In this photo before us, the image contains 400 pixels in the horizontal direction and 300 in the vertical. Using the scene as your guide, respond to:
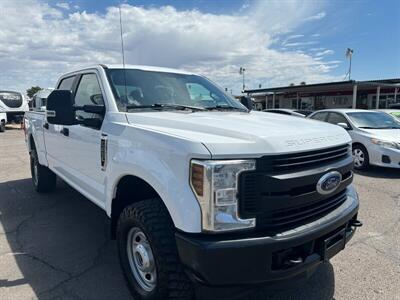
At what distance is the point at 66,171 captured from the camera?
4723mm

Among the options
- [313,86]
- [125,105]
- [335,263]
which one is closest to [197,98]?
[125,105]

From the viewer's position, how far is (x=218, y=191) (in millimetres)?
2176

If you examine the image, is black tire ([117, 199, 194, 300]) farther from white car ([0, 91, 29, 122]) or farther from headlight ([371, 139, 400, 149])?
white car ([0, 91, 29, 122])

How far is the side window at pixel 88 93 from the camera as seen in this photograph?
373cm

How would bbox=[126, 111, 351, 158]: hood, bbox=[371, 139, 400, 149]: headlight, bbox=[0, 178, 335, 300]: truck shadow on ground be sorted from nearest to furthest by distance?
bbox=[126, 111, 351, 158]: hood, bbox=[0, 178, 335, 300]: truck shadow on ground, bbox=[371, 139, 400, 149]: headlight

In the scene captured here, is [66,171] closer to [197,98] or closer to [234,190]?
[197,98]

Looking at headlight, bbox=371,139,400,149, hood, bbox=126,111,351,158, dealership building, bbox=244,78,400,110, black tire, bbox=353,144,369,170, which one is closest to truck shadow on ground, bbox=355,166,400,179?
black tire, bbox=353,144,369,170

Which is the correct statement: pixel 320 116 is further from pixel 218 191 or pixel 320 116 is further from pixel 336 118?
pixel 218 191

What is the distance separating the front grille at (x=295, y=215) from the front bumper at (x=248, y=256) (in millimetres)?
60

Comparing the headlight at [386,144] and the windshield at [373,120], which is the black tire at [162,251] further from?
the windshield at [373,120]

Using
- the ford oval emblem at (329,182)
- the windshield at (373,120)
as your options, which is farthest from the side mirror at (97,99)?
the windshield at (373,120)

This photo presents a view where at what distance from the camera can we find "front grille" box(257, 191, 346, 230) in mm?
2301

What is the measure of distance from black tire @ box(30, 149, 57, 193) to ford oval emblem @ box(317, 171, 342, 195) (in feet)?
16.3

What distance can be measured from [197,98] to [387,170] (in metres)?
6.67
